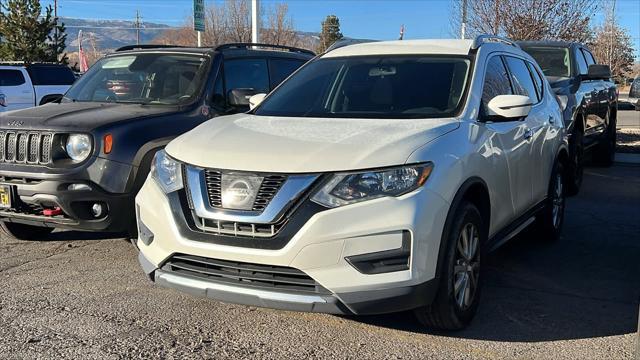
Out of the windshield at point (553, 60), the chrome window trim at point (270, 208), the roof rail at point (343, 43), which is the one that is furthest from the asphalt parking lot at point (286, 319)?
the windshield at point (553, 60)

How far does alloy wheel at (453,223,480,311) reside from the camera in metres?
3.77

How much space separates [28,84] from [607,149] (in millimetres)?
14707

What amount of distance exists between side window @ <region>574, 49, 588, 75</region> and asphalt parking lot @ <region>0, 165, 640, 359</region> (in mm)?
4457

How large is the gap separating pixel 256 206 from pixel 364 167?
1.98ft

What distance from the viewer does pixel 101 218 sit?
195 inches

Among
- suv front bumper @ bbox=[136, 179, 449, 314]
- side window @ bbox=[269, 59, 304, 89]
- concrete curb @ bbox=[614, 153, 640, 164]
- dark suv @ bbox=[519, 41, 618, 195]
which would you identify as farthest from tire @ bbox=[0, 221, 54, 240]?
concrete curb @ bbox=[614, 153, 640, 164]

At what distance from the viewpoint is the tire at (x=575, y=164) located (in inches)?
316

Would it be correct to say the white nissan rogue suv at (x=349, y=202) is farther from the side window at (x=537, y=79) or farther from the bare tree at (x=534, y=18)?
the bare tree at (x=534, y=18)

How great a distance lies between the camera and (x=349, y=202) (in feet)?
10.8

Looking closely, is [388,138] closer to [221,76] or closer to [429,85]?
[429,85]

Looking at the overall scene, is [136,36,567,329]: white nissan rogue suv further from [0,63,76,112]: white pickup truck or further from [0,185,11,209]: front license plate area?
[0,63,76,112]: white pickup truck

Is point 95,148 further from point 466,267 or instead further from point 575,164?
point 575,164

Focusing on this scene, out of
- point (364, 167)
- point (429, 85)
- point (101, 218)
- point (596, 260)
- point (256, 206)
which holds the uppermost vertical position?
point (429, 85)

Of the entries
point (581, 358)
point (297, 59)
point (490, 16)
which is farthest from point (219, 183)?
point (490, 16)
